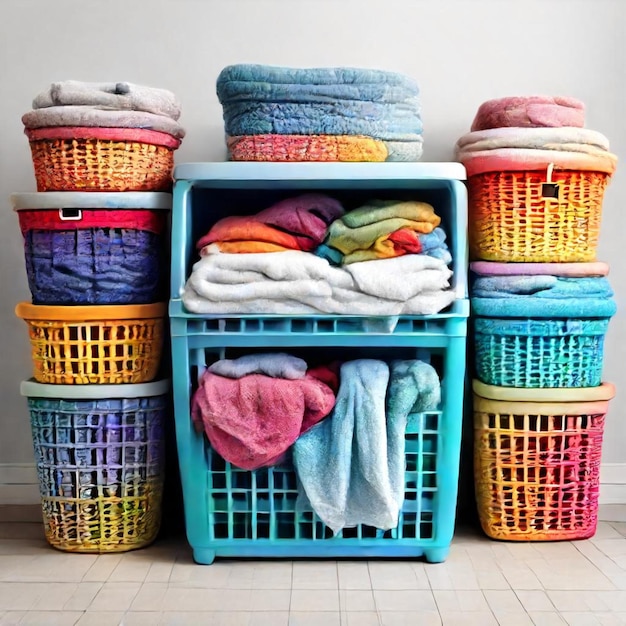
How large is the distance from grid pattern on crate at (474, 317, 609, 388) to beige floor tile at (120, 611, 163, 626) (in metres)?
0.88

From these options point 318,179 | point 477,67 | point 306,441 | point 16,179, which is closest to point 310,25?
point 477,67

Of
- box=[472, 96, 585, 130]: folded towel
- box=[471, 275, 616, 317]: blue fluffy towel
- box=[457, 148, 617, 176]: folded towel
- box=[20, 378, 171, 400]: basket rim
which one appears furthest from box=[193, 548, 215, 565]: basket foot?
box=[472, 96, 585, 130]: folded towel

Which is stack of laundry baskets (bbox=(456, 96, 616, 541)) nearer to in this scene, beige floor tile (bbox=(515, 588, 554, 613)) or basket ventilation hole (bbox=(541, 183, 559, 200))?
basket ventilation hole (bbox=(541, 183, 559, 200))

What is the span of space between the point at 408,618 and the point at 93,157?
45.2 inches

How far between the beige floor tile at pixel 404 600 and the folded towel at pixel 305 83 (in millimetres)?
1018

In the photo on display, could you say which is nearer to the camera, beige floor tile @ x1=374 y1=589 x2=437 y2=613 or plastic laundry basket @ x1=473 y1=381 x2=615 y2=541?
beige floor tile @ x1=374 y1=589 x2=437 y2=613

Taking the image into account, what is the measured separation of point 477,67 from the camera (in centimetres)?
200

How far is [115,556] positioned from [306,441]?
0.53 meters

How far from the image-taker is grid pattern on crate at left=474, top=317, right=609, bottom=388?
5.66 feet

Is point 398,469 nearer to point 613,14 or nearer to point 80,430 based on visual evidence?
point 80,430

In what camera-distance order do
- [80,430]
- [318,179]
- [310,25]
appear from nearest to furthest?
[318,179], [80,430], [310,25]

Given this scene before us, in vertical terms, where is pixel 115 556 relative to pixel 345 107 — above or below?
below

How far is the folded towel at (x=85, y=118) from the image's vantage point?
1.63 m

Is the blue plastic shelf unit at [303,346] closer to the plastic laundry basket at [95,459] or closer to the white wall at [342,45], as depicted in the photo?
the plastic laundry basket at [95,459]
